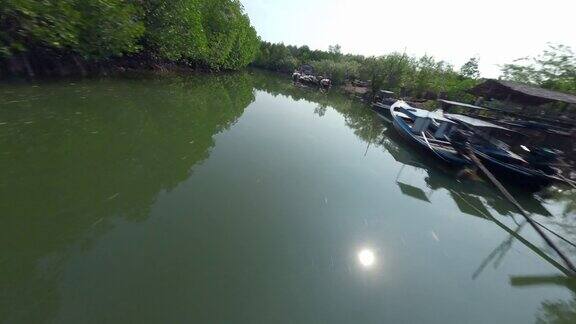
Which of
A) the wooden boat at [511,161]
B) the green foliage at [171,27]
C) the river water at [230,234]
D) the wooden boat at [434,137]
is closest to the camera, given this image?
the river water at [230,234]

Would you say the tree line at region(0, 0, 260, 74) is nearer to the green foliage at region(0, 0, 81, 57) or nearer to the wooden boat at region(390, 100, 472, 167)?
the green foliage at region(0, 0, 81, 57)

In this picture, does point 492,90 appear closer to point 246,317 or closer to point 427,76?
point 427,76

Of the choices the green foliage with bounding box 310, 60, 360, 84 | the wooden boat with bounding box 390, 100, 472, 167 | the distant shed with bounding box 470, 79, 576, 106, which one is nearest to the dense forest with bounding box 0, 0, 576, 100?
the green foliage with bounding box 310, 60, 360, 84

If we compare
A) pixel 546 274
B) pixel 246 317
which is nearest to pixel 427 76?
pixel 546 274

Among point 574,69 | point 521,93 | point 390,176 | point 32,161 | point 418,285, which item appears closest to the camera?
point 418,285

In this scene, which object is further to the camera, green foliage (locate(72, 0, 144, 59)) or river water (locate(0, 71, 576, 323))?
green foliage (locate(72, 0, 144, 59))

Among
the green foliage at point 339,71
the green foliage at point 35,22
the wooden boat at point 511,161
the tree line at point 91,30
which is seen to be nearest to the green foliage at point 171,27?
the tree line at point 91,30

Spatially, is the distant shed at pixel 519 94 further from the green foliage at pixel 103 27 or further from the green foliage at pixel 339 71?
the green foliage at pixel 339 71
